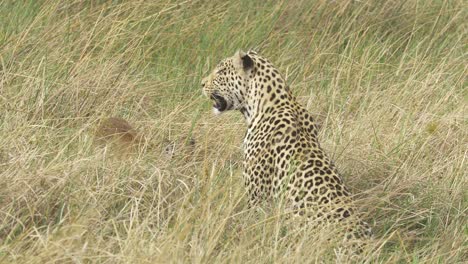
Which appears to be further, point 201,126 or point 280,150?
point 201,126

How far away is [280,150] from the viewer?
579 cm

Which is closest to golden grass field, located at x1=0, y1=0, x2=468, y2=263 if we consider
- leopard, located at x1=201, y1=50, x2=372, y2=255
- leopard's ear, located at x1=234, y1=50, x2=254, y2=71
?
leopard, located at x1=201, y1=50, x2=372, y2=255

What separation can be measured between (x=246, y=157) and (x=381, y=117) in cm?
114

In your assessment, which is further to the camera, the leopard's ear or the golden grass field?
the leopard's ear

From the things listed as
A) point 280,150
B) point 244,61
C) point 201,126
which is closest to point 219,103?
point 244,61

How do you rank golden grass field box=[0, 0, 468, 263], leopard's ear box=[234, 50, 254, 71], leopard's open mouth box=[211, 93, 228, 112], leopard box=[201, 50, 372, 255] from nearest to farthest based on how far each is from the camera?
golden grass field box=[0, 0, 468, 263]
leopard box=[201, 50, 372, 255]
leopard's ear box=[234, 50, 254, 71]
leopard's open mouth box=[211, 93, 228, 112]

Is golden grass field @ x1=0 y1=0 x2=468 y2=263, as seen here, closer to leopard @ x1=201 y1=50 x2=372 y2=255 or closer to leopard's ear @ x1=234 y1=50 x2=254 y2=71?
leopard @ x1=201 y1=50 x2=372 y2=255

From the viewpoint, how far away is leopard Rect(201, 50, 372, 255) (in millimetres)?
5285

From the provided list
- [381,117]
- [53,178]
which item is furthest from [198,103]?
[53,178]

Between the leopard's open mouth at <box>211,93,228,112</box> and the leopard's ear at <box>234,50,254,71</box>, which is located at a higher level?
the leopard's ear at <box>234,50,254,71</box>

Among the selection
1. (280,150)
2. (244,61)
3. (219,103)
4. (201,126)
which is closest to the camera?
(280,150)

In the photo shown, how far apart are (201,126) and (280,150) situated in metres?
0.89

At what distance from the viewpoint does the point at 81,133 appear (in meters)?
6.19

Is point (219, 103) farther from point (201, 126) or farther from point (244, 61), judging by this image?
point (201, 126)
